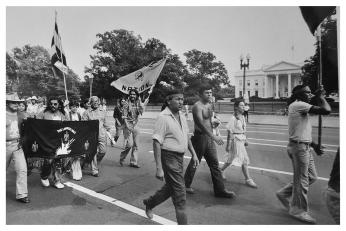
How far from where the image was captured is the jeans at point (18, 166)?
4.38 meters

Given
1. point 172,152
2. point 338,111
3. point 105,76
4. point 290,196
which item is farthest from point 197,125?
point 105,76

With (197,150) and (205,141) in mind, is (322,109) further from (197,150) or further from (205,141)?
(197,150)

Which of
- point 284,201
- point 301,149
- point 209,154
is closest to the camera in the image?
point 301,149

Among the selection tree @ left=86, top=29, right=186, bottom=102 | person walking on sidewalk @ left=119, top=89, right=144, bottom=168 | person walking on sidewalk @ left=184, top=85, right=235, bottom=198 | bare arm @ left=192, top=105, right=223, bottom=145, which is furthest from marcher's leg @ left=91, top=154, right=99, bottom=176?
tree @ left=86, top=29, right=186, bottom=102

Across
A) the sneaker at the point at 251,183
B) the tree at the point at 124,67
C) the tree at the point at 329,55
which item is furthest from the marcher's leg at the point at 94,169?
the tree at the point at 329,55

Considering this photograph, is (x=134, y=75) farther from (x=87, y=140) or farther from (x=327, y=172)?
(x=327, y=172)

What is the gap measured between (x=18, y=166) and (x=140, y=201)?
1.95 m

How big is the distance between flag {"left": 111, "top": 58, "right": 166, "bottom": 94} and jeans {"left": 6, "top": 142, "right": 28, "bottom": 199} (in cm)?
303

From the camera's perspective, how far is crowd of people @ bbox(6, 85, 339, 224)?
3.52m

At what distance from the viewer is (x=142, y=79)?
679 centimetres

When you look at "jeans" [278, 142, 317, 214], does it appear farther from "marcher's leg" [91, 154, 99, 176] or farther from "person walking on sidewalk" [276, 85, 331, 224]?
"marcher's leg" [91, 154, 99, 176]

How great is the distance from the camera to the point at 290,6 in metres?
4.55

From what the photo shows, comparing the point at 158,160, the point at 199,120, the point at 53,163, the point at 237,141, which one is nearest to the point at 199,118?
the point at 199,120
